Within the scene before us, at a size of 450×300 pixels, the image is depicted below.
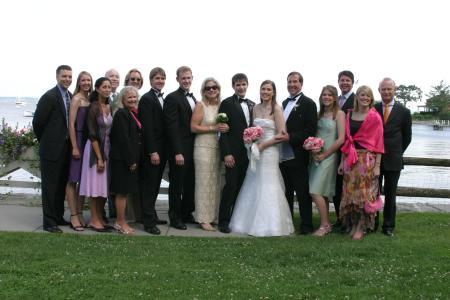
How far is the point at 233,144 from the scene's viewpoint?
728cm

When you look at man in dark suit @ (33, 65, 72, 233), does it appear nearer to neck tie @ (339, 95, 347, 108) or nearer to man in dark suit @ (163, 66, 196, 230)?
man in dark suit @ (163, 66, 196, 230)

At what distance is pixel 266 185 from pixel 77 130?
267 centimetres

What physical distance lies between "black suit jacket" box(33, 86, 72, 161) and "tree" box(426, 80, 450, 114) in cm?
10944

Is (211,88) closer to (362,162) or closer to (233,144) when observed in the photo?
(233,144)

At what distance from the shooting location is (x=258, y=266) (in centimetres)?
550

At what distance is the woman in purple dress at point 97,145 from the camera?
6.82 metres

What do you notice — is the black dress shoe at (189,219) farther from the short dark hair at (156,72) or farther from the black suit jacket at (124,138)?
the short dark hair at (156,72)

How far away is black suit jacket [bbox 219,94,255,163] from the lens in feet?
23.7

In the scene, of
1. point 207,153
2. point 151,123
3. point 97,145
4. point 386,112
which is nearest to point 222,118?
point 207,153

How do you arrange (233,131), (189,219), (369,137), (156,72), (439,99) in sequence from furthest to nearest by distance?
(439,99), (189,219), (233,131), (156,72), (369,137)

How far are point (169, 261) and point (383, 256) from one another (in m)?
2.40

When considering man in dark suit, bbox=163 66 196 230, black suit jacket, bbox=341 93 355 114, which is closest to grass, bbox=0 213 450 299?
man in dark suit, bbox=163 66 196 230

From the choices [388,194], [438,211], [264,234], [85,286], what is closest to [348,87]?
[388,194]

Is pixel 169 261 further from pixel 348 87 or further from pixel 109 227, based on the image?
pixel 348 87
